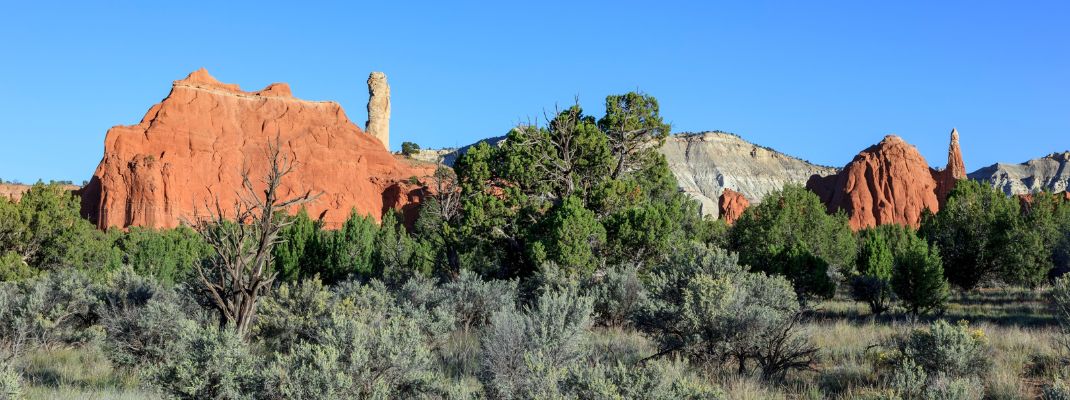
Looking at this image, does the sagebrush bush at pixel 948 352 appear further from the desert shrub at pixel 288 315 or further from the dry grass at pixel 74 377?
the dry grass at pixel 74 377

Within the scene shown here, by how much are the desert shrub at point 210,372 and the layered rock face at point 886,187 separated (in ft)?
293

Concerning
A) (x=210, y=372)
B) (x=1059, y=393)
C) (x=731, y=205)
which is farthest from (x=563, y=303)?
(x=731, y=205)

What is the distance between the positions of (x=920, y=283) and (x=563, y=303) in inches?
681

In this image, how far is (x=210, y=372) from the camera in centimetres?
823

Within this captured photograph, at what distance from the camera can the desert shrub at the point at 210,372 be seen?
8.02m

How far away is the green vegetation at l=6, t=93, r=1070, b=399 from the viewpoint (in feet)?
27.3

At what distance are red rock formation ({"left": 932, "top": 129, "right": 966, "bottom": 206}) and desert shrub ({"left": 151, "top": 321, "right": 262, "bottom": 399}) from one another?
335ft

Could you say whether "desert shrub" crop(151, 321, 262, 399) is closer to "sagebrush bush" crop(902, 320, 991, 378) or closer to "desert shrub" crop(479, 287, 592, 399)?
"desert shrub" crop(479, 287, 592, 399)

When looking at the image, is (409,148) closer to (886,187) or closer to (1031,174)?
(886,187)

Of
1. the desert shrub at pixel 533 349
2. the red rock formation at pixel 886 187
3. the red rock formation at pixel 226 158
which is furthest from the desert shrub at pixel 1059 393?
the red rock formation at pixel 886 187

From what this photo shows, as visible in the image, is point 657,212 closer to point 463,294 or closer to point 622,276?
point 622,276

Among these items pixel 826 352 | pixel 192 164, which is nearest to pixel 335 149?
pixel 192 164

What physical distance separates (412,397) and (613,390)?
2504mm

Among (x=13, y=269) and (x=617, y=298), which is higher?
(x=13, y=269)
